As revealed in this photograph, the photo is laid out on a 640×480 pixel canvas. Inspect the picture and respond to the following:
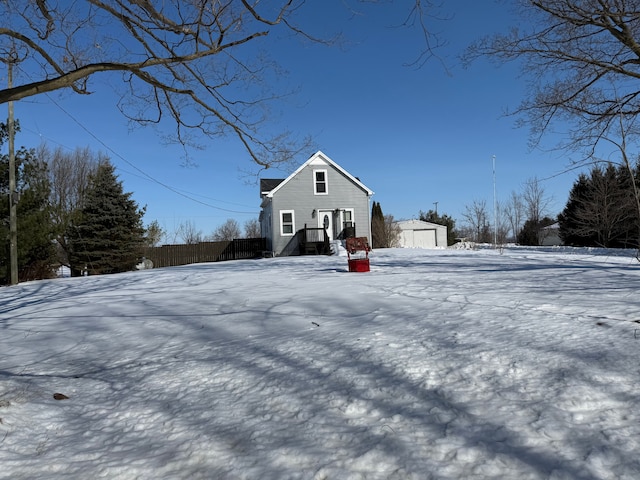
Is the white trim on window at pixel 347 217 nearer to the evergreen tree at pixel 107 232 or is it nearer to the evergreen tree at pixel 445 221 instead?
the evergreen tree at pixel 107 232

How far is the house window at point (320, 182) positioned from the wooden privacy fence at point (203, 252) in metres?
5.47

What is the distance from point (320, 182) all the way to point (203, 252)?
28.6 ft

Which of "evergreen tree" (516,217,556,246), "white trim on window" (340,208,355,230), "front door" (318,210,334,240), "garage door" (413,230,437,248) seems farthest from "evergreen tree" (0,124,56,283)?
"evergreen tree" (516,217,556,246)

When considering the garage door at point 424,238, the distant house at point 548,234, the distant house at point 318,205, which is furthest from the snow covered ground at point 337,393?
the distant house at point 548,234

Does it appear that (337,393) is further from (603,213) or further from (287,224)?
(603,213)

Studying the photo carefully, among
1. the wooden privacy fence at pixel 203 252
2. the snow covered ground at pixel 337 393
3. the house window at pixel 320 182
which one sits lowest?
the snow covered ground at pixel 337 393

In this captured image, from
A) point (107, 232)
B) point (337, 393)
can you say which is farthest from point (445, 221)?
point (337, 393)

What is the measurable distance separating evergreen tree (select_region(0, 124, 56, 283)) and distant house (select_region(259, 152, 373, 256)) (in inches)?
428

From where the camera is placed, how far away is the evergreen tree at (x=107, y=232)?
1972 cm

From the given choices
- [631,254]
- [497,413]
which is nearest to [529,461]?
[497,413]

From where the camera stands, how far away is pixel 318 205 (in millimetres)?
23234

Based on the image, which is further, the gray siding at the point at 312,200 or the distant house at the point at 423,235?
the distant house at the point at 423,235

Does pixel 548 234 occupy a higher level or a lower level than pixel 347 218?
lower

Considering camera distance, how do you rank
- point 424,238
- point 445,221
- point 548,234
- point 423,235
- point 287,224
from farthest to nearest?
point 445,221
point 423,235
point 424,238
point 548,234
point 287,224
